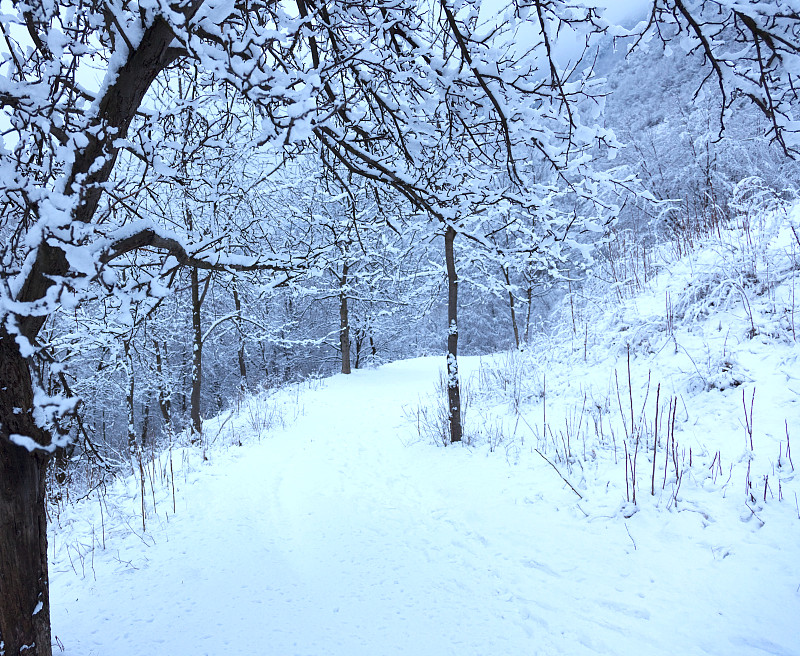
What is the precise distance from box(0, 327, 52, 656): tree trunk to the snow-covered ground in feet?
2.27

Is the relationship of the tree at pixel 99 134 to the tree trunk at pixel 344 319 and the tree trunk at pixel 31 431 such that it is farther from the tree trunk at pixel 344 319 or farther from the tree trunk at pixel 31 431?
the tree trunk at pixel 344 319

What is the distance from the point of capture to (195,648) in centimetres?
245

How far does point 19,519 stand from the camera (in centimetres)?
194

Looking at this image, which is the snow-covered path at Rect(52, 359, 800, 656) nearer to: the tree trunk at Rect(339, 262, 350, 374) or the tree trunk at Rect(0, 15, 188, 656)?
the tree trunk at Rect(0, 15, 188, 656)

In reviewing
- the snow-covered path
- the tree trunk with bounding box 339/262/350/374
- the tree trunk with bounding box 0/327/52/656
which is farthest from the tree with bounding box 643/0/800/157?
the tree trunk with bounding box 339/262/350/374

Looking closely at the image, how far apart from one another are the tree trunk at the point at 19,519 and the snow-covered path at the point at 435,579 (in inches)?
27.7

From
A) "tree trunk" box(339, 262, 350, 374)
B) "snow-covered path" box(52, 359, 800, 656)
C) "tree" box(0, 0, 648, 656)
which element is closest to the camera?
"tree" box(0, 0, 648, 656)

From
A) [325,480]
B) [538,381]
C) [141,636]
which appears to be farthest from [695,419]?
[141,636]

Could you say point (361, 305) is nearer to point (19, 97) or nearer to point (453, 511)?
point (453, 511)

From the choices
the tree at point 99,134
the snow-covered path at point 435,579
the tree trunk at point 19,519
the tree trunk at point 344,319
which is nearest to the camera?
the tree at point 99,134

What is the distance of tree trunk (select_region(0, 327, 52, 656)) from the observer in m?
1.87

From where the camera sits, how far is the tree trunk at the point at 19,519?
187 cm

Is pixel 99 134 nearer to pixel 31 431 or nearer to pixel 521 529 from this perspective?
pixel 31 431

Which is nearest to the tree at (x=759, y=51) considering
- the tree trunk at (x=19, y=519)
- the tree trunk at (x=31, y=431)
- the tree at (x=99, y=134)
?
the tree at (x=99, y=134)
